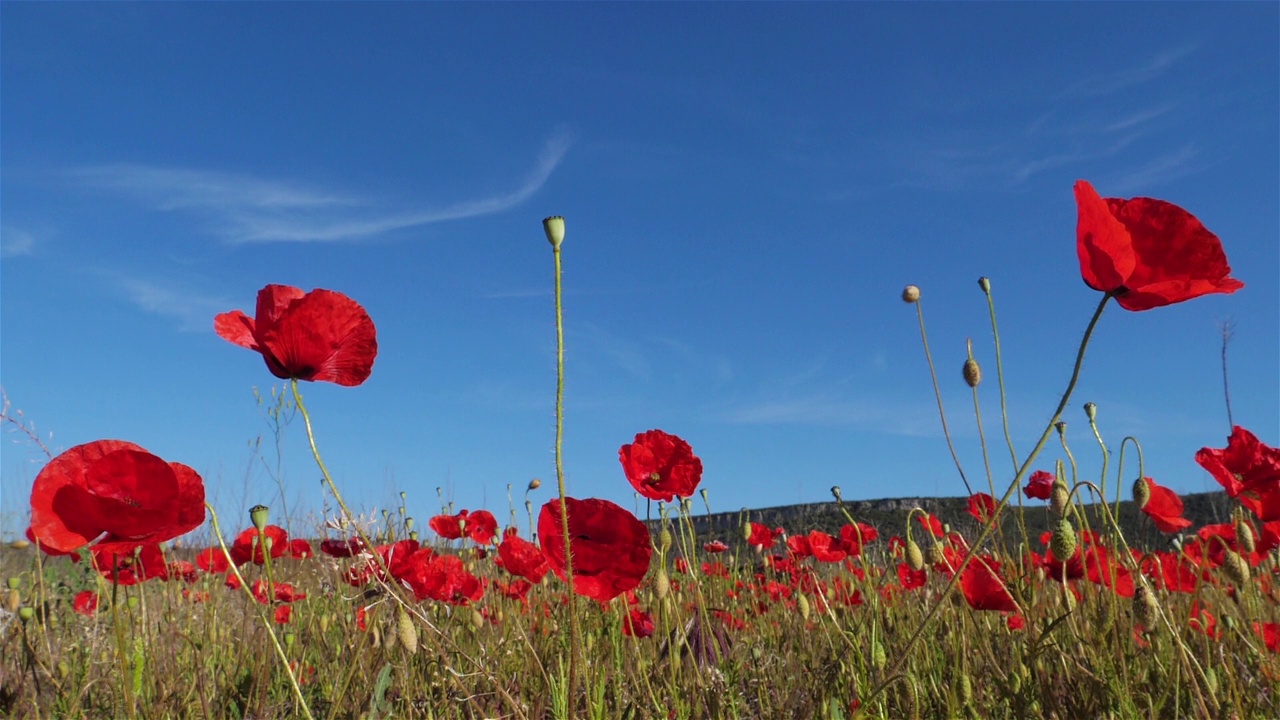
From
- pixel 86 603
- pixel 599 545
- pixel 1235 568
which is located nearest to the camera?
pixel 599 545

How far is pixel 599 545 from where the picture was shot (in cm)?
148

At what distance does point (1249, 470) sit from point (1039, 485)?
0.79 m

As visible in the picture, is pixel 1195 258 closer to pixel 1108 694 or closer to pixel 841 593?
pixel 1108 694

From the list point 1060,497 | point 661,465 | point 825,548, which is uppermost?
point 661,465

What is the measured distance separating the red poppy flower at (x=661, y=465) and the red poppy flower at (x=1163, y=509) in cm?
117

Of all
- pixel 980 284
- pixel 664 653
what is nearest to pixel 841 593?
pixel 664 653

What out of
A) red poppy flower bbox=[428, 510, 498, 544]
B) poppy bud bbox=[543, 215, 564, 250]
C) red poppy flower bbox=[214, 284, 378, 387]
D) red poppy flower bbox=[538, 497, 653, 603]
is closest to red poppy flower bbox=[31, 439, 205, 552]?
red poppy flower bbox=[214, 284, 378, 387]

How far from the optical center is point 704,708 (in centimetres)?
206

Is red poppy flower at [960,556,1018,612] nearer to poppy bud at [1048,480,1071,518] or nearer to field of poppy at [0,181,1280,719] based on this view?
field of poppy at [0,181,1280,719]

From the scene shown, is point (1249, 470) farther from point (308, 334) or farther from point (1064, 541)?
point (308, 334)

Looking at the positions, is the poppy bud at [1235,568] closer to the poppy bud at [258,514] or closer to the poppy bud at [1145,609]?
the poppy bud at [1145,609]

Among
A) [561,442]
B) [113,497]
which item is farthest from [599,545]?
[113,497]

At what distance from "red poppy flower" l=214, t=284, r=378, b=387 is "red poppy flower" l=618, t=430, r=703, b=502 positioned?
29.0 inches

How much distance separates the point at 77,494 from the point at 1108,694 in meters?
2.07
